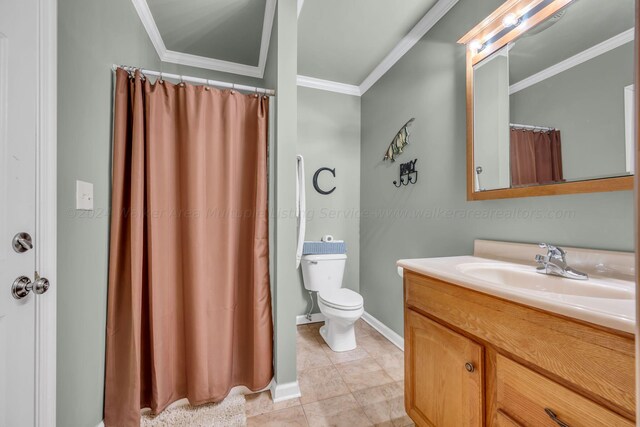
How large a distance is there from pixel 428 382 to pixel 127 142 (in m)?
1.91

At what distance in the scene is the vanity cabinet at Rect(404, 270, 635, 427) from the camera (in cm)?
55

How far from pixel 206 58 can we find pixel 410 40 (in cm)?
182

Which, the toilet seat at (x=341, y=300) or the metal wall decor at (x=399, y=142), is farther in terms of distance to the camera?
the metal wall decor at (x=399, y=142)

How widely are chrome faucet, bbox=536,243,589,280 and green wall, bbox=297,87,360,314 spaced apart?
5.82ft

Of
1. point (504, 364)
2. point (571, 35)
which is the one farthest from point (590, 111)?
point (504, 364)

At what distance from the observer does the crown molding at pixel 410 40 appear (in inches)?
63.6

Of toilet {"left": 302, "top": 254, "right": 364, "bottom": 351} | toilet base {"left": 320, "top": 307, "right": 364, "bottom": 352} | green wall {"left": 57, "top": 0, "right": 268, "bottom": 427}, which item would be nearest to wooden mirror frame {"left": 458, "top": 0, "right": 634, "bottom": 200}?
toilet {"left": 302, "top": 254, "right": 364, "bottom": 351}

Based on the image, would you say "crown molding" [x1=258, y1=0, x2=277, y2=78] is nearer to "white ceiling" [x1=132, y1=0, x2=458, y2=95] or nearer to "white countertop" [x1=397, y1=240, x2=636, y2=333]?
"white ceiling" [x1=132, y1=0, x2=458, y2=95]

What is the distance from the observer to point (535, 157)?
1139 mm

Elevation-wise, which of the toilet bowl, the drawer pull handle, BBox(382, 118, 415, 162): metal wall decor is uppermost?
BBox(382, 118, 415, 162): metal wall decor

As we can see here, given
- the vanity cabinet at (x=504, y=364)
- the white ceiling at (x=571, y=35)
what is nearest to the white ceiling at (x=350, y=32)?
the white ceiling at (x=571, y=35)

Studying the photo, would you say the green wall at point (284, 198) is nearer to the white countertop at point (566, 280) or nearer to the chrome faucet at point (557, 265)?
the white countertop at point (566, 280)
